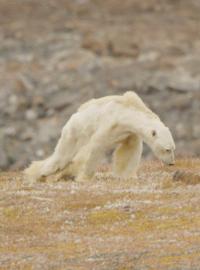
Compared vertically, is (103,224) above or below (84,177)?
above

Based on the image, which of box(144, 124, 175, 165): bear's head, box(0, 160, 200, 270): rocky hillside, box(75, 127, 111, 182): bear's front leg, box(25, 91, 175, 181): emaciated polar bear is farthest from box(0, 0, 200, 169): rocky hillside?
box(0, 160, 200, 270): rocky hillside

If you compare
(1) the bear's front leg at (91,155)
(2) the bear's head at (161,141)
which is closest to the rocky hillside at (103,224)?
(1) the bear's front leg at (91,155)

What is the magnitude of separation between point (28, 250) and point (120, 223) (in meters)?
2.36

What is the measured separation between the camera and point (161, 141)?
1053 inches

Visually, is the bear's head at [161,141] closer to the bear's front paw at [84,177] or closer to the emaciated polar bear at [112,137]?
the emaciated polar bear at [112,137]

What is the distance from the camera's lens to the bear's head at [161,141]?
2672 cm

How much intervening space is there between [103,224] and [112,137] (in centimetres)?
522

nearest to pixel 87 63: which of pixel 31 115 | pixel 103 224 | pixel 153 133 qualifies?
pixel 31 115

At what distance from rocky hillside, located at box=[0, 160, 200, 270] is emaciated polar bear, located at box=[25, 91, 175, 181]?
0.43 m

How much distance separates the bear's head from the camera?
87.7ft

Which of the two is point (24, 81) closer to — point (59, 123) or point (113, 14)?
point (59, 123)

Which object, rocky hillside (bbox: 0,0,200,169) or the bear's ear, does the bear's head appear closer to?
the bear's ear

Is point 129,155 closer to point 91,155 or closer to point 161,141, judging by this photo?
point 91,155

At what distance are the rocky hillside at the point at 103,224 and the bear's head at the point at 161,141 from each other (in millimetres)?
519
